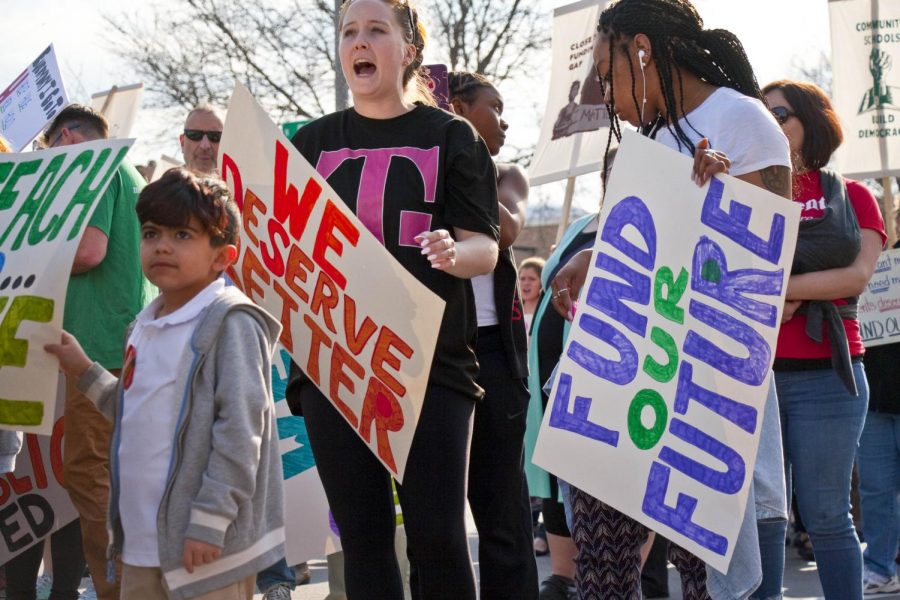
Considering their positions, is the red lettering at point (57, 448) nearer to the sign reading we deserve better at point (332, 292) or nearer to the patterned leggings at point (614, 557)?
the sign reading we deserve better at point (332, 292)

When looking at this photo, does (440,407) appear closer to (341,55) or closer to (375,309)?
(375,309)

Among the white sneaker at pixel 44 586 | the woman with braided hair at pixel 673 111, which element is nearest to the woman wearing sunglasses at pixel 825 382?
the woman with braided hair at pixel 673 111

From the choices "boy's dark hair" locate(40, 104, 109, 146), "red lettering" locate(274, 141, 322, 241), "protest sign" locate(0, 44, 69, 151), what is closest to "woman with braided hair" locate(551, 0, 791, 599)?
"red lettering" locate(274, 141, 322, 241)

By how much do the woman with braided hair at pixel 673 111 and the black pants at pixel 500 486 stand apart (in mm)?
483

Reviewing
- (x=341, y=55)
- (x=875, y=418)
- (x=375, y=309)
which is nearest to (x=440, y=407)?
(x=375, y=309)

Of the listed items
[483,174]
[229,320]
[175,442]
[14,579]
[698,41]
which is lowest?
[14,579]

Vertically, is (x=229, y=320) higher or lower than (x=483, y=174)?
lower

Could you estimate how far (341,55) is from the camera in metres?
3.38

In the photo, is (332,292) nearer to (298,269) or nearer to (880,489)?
(298,269)

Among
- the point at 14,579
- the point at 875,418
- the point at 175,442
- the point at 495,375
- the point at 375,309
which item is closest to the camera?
the point at 175,442

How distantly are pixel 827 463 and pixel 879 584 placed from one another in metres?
2.08

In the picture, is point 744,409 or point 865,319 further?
point 865,319

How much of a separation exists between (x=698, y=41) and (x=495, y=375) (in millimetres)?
1175

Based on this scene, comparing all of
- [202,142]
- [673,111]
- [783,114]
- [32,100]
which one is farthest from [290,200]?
[32,100]
